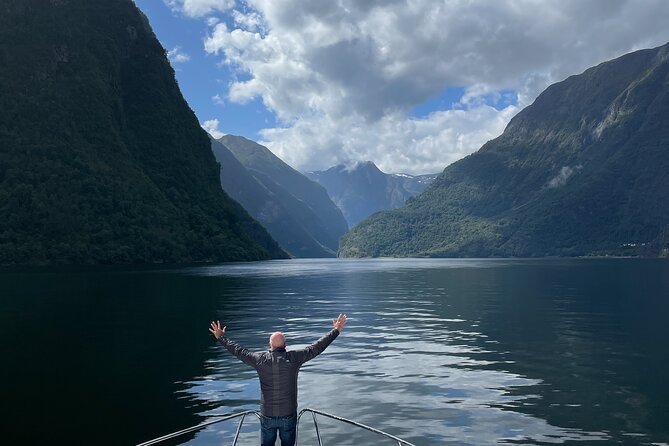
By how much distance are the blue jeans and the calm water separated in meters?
4.49

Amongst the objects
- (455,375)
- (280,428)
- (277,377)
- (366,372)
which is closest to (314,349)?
(277,377)

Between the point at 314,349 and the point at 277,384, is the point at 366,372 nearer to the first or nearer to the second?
the point at 314,349

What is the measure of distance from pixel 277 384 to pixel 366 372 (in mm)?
16350

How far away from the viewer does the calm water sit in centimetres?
2034

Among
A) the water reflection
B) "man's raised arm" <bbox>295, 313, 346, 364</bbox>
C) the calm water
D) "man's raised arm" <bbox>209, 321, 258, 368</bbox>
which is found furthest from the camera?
the water reflection

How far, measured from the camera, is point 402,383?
27125mm

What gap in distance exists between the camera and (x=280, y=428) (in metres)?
14.3

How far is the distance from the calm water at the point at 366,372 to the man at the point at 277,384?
4.76m

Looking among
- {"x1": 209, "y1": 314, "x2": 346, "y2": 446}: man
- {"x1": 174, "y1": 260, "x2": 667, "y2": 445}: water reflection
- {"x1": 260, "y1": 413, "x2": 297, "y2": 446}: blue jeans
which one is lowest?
{"x1": 174, "y1": 260, "x2": 667, "y2": 445}: water reflection

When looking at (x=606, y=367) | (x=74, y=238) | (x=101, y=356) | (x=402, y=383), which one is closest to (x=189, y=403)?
(x=402, y=383)

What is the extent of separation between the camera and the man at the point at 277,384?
14.0m

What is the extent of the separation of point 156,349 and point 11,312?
86.7 ft

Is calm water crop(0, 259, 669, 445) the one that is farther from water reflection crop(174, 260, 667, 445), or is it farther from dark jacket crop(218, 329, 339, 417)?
dark jacket crop(218, 329, 339, 417)

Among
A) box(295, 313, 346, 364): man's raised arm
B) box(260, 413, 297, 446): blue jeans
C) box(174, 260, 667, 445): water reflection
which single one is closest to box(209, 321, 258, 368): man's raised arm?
box(295, 313, 346, 364): man's raised arm
